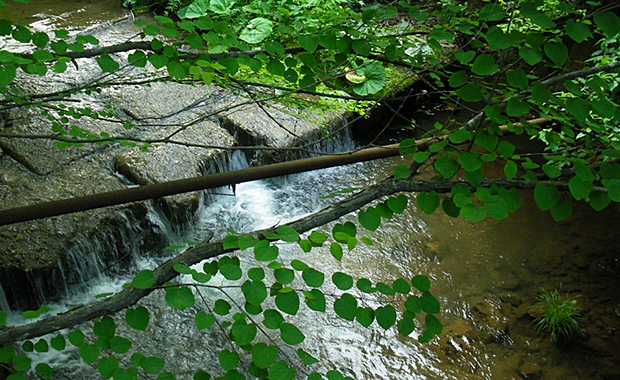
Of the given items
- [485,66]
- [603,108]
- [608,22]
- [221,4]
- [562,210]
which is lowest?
[562,210]

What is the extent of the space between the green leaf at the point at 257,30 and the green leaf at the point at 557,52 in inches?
160

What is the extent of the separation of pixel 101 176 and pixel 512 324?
12.2 feet

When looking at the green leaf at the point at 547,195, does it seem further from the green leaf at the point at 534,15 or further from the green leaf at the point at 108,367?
the green leaf at the point at 108,367

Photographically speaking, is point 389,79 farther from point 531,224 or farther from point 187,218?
point 187,218

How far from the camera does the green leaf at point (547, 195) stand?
1.36 m

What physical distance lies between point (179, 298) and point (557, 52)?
4.12ft

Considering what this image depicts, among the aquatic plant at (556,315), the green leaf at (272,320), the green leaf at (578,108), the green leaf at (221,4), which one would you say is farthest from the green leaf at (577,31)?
the green leaf at (221,4)

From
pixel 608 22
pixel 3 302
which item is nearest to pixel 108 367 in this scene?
pixel 608 22

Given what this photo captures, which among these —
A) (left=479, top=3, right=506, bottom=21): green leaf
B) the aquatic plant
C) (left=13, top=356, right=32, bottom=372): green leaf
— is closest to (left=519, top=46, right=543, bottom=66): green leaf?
(left=479, top=3, right=506, bottom=21): green leaf

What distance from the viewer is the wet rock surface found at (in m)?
3.50

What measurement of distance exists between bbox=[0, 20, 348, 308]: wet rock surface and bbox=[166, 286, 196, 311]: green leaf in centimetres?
172

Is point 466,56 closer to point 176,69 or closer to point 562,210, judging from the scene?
point 562,210

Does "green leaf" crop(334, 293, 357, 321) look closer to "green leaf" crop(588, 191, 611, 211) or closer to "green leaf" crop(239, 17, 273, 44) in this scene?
"green leaf" crop(588, 191, 611, 211)

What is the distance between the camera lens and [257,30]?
212 inches
